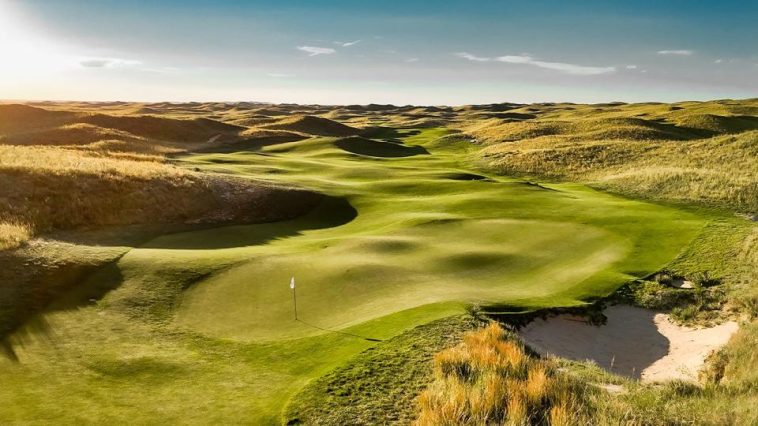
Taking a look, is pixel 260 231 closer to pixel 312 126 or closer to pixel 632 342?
pixel 632 342

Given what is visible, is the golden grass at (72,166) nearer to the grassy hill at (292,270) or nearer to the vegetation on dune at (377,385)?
the grassy hill at (292,270)

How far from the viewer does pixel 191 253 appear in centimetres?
2106

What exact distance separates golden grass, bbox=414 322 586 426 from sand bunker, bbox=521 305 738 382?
3.05m

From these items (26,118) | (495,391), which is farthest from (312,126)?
(495,391)

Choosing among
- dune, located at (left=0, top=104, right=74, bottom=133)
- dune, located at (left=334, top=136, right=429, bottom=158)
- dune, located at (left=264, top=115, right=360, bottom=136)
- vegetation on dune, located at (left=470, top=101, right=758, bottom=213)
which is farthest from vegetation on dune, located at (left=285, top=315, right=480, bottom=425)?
dune, located at (left=264, top=115, right=360, bottom=136)

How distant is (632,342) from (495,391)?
8.90m

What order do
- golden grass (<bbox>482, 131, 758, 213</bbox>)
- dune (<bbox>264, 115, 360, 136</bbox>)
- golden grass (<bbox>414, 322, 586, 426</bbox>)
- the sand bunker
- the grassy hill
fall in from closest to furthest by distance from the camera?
golden grass (<bbox>414, 322, 586, 426</bbox>), the grassy hill, the sand bunker, golden grass (<bbox>482, 131, 758, 213</bbox>), dune (<bbox>264, 115, 360, 136</bbox>)

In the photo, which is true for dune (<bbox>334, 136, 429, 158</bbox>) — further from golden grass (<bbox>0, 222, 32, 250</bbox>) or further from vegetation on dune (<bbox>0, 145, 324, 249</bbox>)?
golden grass (<bbox>0, 222, 32, 250</bbox>)

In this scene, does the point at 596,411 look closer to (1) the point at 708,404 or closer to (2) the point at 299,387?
(1) the point at 708,404

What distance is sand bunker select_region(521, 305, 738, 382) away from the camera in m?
15.3

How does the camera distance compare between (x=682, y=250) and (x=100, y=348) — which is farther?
(x=682, y=250)

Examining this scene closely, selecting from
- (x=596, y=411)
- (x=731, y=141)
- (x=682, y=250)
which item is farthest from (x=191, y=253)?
(x=731, y=141)

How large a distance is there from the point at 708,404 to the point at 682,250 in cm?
1548

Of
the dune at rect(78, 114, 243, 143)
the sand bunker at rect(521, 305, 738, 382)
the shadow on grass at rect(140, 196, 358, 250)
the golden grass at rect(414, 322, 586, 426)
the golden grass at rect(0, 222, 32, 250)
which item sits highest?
the dune at rect(78, 114, 243, 143)
